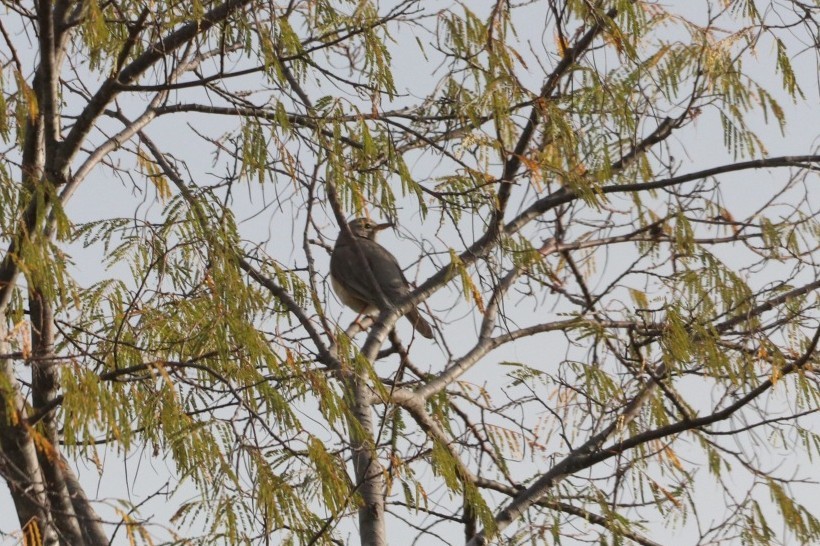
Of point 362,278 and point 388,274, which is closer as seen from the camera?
point 362,278

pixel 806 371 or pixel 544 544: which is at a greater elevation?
pixel 806 371

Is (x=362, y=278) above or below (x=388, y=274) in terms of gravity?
below

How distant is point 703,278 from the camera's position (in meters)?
5.24

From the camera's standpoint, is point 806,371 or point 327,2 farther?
point 806,371

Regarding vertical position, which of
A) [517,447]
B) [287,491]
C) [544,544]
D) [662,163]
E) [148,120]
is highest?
[662,163]

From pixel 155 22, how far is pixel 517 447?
2601mm

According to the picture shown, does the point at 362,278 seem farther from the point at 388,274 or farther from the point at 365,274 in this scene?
the point at 388,274

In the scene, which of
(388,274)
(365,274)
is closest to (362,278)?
(365,274)

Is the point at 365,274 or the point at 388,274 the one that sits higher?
the point at 388,274

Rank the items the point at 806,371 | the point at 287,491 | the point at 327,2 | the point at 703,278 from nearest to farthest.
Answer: the point at 287,491, the point at 327,2, the point at 806,371, the point at 703,278

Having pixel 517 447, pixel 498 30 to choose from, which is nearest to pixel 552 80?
pixel 498 30

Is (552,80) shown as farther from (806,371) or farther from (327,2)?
(806,371)

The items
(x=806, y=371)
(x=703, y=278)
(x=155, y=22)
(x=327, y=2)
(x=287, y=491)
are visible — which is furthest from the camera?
(x=703, y=278)

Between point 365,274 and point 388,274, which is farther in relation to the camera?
point 388,274
